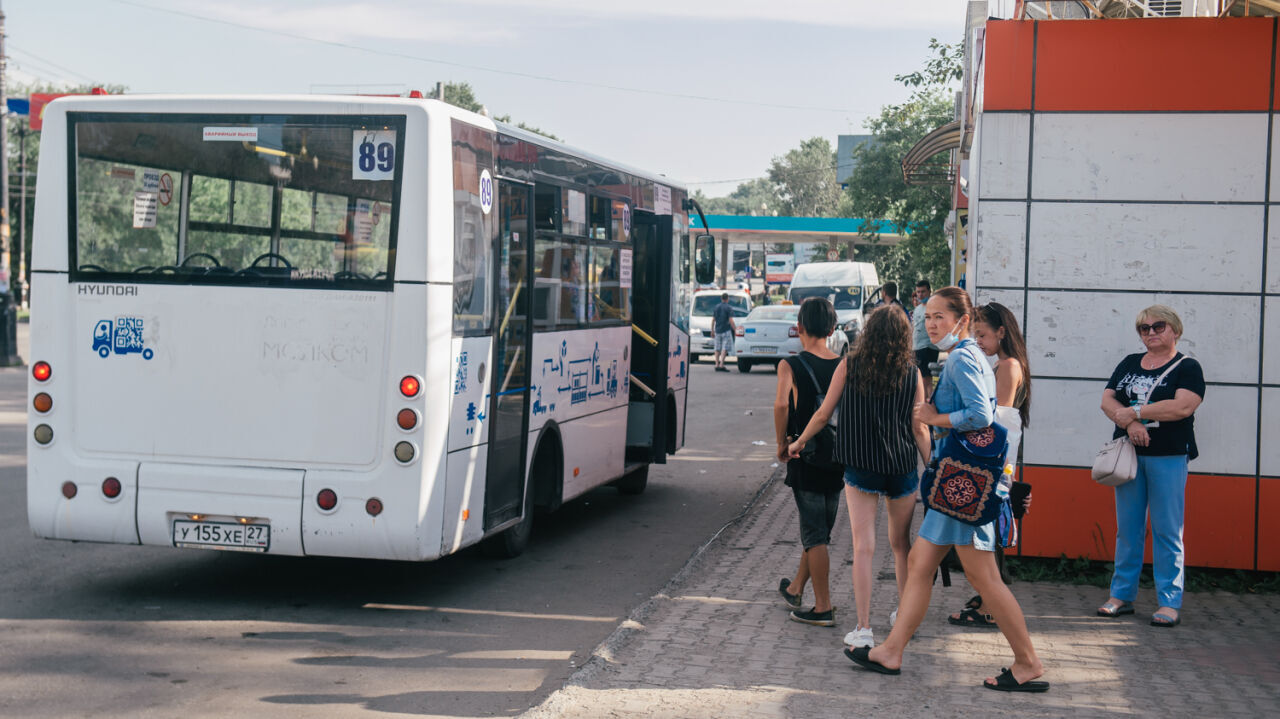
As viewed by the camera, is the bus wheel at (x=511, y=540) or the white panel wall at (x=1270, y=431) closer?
the white panel wall at (x=1270, y=431)

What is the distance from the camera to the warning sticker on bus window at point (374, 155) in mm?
6828

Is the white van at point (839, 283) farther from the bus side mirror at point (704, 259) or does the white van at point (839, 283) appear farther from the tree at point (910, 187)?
→ the bus side mirror at point (704, 259)

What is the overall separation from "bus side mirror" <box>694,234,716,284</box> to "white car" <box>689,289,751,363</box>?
52.9 ft

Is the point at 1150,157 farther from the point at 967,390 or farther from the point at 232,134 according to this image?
the point at 232,134

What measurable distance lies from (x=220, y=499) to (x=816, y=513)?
3.24 meters

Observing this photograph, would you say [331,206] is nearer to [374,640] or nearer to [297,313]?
[297,313]

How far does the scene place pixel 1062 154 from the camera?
8016mm

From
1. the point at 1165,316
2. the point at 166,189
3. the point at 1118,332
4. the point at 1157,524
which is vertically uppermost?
the point at 166,189

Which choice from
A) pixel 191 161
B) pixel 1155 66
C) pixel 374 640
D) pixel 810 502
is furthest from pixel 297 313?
pixel 1155 66

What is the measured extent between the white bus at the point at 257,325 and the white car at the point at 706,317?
74.5 ft

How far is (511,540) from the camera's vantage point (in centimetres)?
863

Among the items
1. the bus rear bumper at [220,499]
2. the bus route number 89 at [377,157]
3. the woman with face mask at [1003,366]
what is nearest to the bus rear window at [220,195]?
the bus route number 89 at [377,157]

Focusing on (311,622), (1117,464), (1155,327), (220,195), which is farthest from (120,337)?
(1155,327)

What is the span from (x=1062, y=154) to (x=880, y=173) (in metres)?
29.1
